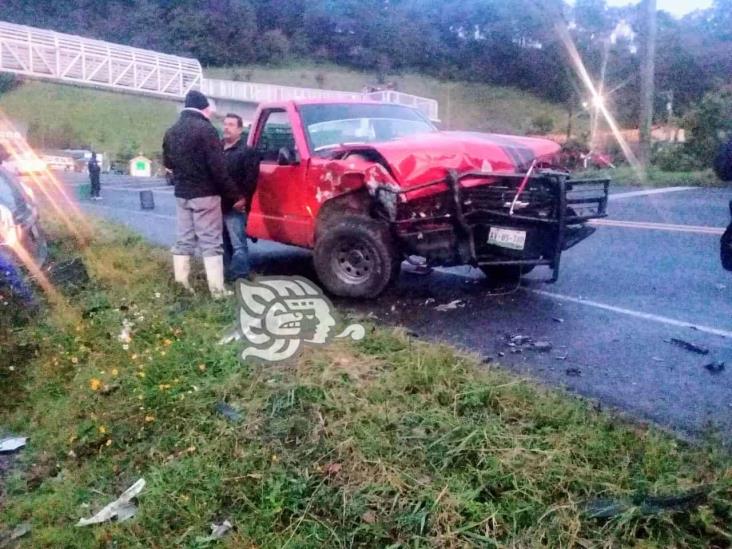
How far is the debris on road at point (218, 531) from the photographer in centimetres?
298

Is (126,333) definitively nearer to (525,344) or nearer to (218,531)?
(218,531)

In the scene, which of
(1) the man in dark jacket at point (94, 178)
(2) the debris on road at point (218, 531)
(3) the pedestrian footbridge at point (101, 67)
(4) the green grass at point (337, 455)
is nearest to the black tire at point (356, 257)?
(4) the green grass at point (337, 455)

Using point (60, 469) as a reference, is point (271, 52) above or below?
above

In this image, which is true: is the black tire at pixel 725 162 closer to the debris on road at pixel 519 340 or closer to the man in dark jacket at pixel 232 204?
the debris on road at pixel 519 340

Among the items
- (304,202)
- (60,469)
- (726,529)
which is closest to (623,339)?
(726,529)

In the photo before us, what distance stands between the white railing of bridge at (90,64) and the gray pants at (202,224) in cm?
2420

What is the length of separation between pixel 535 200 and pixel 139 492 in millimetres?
3741

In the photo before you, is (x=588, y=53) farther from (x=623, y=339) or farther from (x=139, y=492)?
(x=139, y=492)

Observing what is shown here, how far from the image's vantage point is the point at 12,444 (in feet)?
14.0

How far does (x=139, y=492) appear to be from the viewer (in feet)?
11.1

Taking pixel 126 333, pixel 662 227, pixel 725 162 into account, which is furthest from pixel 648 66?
pixel 126 333

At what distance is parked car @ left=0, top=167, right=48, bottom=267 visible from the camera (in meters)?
5.81

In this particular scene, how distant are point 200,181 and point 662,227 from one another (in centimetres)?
752

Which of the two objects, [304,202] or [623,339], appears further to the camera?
[304,202]
